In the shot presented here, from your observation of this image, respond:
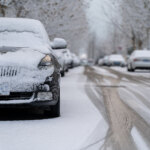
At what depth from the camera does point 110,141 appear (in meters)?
5.43

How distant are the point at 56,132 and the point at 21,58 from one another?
1568 mm

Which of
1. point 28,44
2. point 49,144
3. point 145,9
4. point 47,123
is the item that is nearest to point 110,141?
point 49,144

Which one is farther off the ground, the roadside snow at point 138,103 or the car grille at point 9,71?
the car grille at point 9,71

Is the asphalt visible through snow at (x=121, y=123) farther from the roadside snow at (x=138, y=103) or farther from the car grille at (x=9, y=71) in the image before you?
the car grille at (x=9, y=71)

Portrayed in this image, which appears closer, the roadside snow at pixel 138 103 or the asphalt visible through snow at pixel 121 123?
the asphalt visible through snow at pixel 121 123

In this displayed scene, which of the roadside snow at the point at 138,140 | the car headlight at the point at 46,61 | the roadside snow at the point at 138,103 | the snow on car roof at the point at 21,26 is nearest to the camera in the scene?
the roadside snow at the point at 138,140

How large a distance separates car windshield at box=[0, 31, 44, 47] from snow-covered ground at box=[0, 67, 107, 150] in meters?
1.32

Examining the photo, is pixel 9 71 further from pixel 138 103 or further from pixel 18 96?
pixel 138 103

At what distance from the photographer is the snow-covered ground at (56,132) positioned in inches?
206

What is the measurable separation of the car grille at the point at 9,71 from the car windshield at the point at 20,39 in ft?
2.61

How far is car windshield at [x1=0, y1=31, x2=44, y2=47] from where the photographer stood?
25.8 feet

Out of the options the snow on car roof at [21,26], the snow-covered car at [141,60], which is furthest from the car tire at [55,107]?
the snow-covered car at [141,60]

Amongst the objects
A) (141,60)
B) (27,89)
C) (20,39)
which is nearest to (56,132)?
(27,89)

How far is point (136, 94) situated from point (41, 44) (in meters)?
4.10
